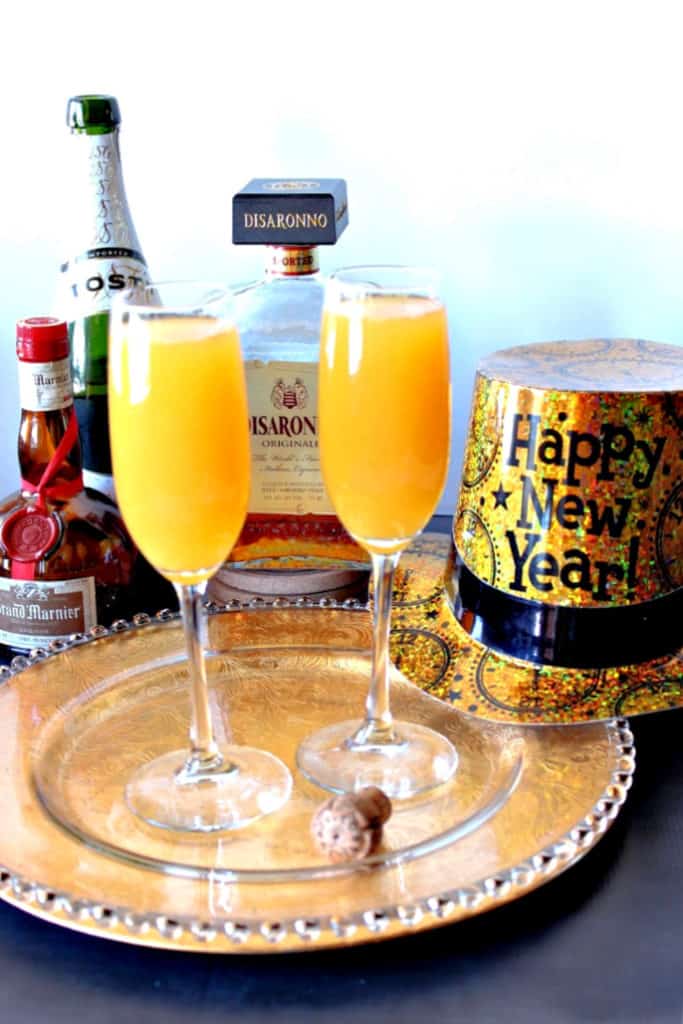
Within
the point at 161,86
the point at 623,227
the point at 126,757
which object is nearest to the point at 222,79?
the point at 161,86

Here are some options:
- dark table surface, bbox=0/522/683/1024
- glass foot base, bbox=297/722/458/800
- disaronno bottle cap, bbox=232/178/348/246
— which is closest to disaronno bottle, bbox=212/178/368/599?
disaronno bottle cap, bbox=232/178/348/246

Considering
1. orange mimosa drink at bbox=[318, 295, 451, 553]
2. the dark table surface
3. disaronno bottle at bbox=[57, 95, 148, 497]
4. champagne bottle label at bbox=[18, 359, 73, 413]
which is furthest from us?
disaronno bottle at bbox=[57, 95, 148, 497]

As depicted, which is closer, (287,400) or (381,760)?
(381,760)

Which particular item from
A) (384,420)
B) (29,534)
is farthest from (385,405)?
(29,534)

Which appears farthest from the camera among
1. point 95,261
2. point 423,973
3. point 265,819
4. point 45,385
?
point 95,261

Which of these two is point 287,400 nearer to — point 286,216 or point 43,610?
point 286,216

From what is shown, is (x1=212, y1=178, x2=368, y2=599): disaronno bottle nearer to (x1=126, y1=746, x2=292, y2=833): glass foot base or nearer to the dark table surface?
(x1=126, y1=746, x2=292, y2=833): glass foot base
